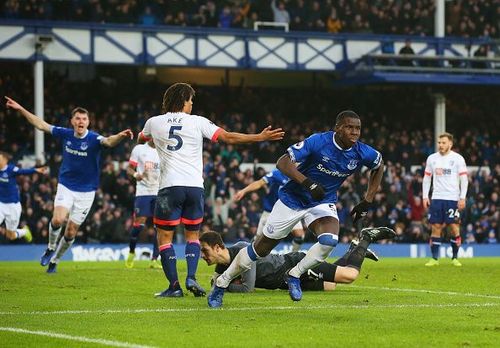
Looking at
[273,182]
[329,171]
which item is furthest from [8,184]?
[329,171]

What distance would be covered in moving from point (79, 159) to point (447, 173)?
8.29m

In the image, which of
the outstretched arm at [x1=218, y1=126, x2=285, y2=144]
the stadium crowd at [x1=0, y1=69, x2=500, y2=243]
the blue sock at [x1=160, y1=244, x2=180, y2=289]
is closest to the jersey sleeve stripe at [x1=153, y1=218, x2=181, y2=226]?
the blue sock at [x1=160, y1=244, x2=180, y2=289]

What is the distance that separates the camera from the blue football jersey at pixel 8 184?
2408 cm

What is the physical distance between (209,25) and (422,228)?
10.3 m

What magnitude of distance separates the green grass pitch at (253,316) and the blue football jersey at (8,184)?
22.7 ft

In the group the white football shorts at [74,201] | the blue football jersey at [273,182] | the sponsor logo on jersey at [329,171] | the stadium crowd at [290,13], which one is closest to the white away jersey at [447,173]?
the blue football jersey at [273,182]

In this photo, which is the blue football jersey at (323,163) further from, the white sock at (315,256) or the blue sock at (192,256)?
the blue sock at (192,256)

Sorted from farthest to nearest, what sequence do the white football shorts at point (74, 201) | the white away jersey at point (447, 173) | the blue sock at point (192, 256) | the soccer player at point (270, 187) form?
the white away jersey at point (447, 173) → the soccer player at point (270, 187) → the white football shorts at point (74, 201) → the blue sock at point (192, 256)

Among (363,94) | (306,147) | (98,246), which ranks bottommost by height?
(98,246)

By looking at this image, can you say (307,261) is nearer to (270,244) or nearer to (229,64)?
(270,244)

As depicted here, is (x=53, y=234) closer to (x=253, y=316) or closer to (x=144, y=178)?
(x=144, y=178)

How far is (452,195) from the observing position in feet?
77.2

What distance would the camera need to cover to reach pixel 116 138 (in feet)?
54.1

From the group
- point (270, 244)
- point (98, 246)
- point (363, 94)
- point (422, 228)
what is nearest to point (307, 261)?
point (270, 244)
